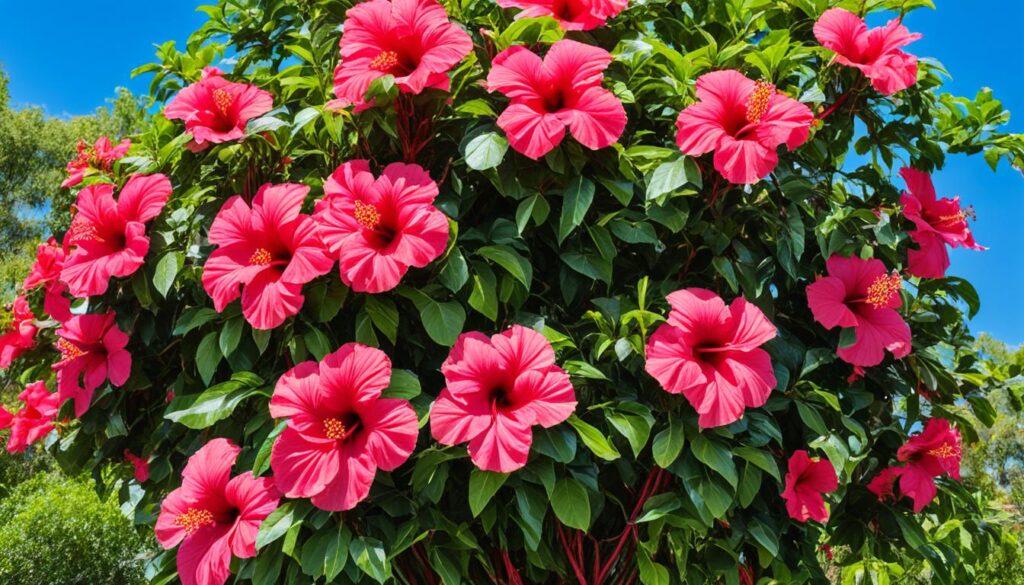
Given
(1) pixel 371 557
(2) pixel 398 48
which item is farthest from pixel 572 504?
(2) pixel 398 48

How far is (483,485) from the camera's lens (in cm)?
163

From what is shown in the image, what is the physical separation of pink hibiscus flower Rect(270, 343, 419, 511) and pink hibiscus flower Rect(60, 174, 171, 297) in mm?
547

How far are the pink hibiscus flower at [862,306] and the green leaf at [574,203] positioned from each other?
1.78 ft

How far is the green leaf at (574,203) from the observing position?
1735 millimetres

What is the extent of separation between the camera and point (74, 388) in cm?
216

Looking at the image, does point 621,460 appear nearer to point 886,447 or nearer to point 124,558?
point 886,447

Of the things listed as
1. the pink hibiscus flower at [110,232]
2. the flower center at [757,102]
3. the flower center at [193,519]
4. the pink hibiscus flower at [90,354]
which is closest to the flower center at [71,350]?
the pink hibiscus flower at [90,354]

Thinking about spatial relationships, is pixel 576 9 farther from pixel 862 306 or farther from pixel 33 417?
pixel 33 417

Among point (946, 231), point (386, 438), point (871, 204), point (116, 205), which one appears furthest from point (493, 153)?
point (946, 231)

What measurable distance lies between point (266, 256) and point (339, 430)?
39cm

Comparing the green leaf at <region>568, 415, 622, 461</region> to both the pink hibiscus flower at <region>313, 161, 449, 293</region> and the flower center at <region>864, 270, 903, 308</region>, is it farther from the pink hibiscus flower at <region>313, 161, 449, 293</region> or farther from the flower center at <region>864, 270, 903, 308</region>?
the flower center at <region>864, 270, 903, 308</region>

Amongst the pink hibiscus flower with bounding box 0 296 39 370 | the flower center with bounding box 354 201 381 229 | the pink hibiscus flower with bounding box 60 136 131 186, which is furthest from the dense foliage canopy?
the pink hibiscus flower with bounding box 0 296 39 370

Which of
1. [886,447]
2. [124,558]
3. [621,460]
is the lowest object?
[124,558]

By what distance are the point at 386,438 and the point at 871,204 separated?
4.46ft
